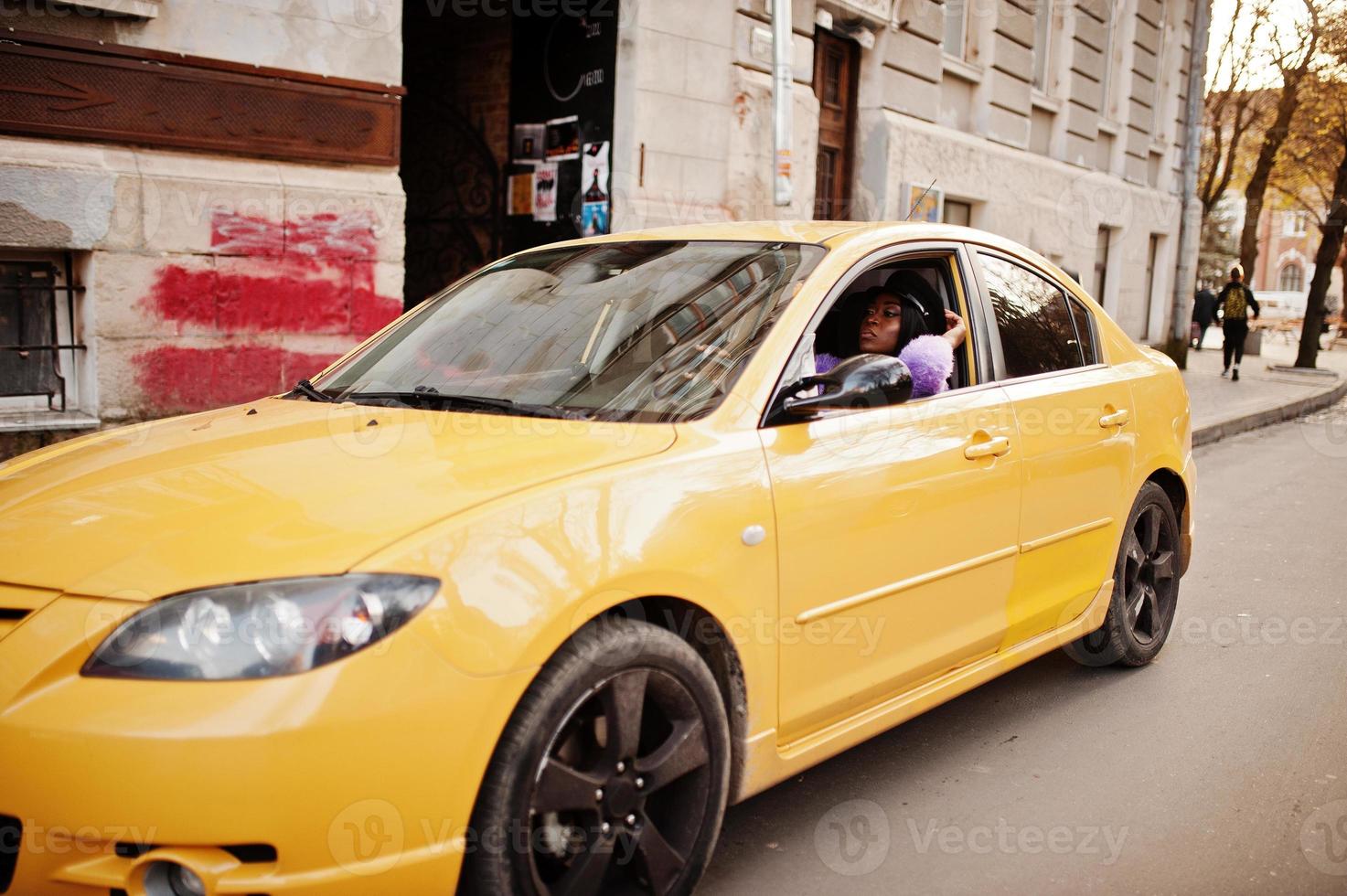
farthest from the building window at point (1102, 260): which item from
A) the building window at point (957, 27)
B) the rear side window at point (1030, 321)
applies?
the rear side window at point (1030, 321)

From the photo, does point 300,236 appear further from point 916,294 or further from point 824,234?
point 824,234

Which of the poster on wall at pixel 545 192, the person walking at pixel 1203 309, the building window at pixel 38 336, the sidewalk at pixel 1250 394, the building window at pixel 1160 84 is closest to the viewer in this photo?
the building window at pixel 38 336

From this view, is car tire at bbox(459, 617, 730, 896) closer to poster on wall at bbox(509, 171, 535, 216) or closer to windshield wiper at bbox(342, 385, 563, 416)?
windshield wiper at bbox(342, 385, 563, 416)

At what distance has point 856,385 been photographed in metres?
3.17

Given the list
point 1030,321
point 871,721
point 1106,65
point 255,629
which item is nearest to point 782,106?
point 1030,321

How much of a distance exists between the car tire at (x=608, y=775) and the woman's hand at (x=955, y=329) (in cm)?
173

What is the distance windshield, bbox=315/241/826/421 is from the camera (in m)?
3.23

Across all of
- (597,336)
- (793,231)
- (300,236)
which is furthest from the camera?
(300,236)

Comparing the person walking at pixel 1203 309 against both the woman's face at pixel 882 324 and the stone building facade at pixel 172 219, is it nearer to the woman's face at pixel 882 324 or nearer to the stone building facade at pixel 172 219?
the stone building facade at pixel 172 219

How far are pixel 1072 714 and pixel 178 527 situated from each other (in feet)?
10.5

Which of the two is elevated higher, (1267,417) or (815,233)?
(815,233)

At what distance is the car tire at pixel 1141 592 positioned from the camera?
15.3ft

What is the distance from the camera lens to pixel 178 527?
2471 millimetres

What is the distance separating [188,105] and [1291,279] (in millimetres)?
93322
